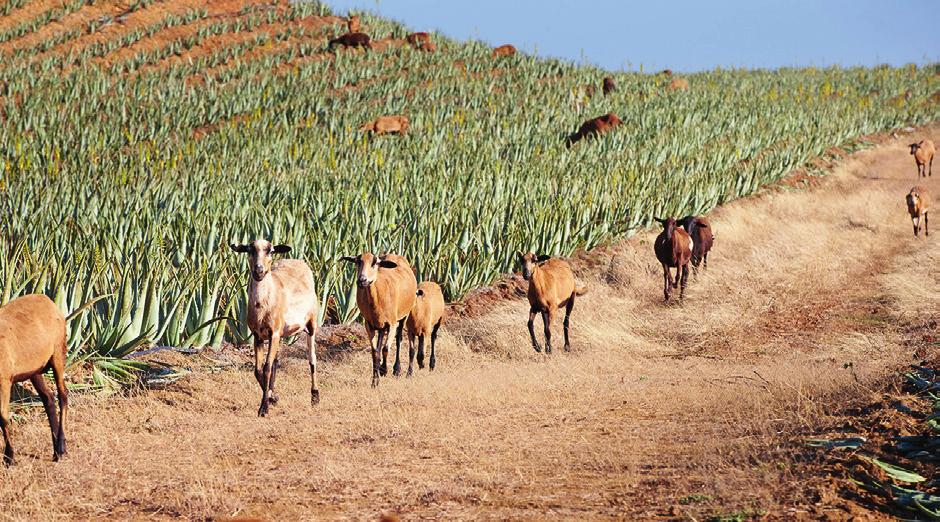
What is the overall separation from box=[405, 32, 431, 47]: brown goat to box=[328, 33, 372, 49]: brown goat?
2253mm

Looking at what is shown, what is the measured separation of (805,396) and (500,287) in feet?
29.2

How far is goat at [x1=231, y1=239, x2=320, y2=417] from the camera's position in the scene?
31.9 feet

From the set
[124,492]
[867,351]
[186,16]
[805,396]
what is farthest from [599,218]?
[186,16]

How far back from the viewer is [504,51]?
47.5 meters

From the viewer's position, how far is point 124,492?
23.8 feet

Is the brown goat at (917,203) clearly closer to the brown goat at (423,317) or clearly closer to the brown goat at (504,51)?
the brown goat at (423,317)

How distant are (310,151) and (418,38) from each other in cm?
2446

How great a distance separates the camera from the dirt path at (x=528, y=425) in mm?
6793

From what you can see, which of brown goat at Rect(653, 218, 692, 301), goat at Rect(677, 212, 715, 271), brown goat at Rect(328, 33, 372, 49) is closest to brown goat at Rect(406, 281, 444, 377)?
brown goat at Rect(653, 218, 692, 301)

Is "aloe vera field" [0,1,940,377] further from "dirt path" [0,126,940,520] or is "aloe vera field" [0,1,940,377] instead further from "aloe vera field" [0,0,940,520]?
"dirt path" [0,126,940,520]

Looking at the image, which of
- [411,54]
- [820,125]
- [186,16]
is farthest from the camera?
[186,16]

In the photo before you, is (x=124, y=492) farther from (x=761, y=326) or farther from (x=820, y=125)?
(x=820, y=125)

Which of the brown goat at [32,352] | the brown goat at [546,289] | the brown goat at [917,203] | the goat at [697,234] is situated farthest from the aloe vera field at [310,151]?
the brown goat at [917,203]

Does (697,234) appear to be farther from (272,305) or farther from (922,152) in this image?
(922,152)
